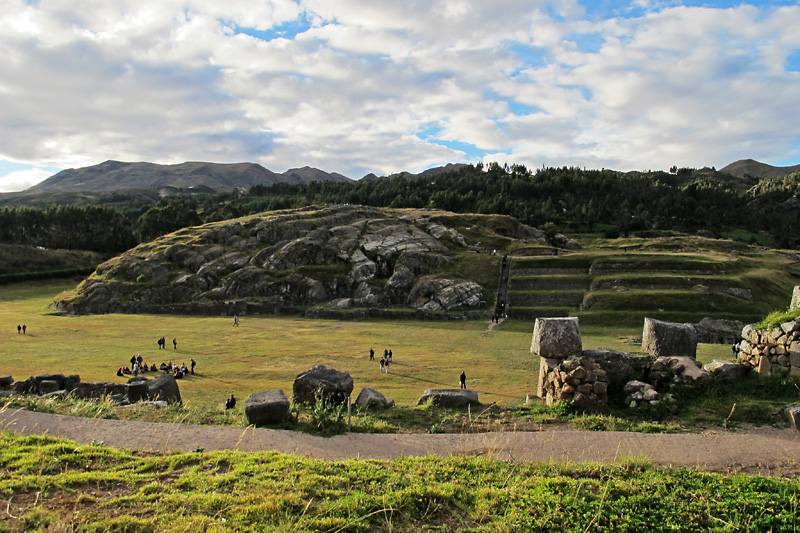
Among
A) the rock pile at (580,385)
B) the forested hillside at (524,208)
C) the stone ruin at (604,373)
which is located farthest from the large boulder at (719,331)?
the forested hillside at (524,208)

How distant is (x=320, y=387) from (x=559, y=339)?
314 inches

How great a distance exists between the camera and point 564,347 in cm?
1455

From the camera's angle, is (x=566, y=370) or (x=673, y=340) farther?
(x=673, y=340)

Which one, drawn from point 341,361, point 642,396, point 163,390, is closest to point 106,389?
Result: point 163,390

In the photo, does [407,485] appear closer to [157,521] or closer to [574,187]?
[157,521]

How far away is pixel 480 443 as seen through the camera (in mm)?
9820

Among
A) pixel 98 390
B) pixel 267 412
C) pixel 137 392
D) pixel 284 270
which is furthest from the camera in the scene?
pixel 284 270

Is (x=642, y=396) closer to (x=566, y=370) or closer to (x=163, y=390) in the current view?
(x=566, y=370)

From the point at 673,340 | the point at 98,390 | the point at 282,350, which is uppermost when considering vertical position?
the point at 673,340

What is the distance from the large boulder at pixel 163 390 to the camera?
51.9 ft

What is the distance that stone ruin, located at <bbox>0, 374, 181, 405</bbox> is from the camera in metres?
15.6

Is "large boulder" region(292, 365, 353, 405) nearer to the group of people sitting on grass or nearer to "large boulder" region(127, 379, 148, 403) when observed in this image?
"large boulder" region(127, 379, 148, 403)

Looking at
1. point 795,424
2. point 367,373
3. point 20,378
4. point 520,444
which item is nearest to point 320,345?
point 367,373

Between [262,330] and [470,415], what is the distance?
3539 cm
